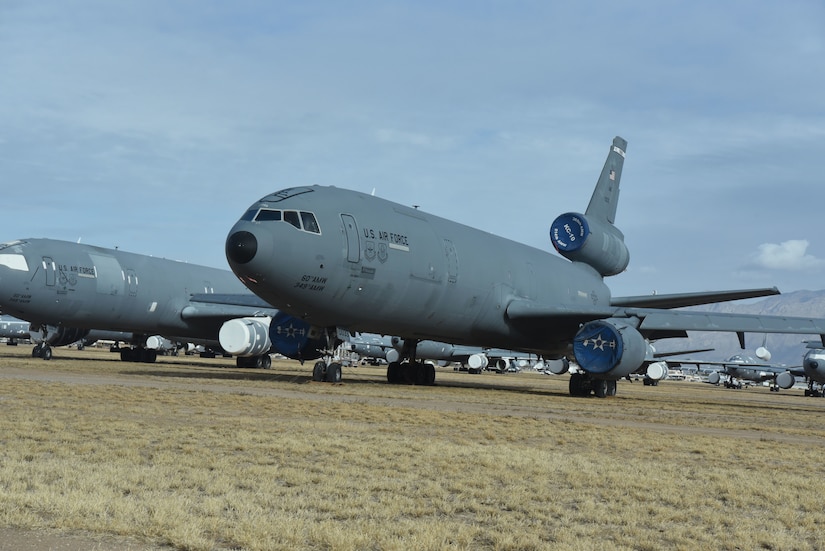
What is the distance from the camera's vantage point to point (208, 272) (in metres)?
46.0

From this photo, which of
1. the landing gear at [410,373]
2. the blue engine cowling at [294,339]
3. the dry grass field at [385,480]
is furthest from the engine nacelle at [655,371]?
the dry grass field at [385,480]

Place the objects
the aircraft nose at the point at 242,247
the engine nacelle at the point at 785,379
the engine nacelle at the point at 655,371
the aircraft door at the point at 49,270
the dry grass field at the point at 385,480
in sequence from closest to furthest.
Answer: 1. the dry grass field at the point at 385,480
2. the aircraft nose at the point at 242,247
3. the aircraft door at the point at 49,270
4. the engine nacelle at the point at 655,371
5. the engine nacelle at the point at 785,379

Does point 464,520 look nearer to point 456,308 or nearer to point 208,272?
point 456,308

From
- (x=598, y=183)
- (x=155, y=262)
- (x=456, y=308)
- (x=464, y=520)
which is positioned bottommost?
(x=464, y=520)

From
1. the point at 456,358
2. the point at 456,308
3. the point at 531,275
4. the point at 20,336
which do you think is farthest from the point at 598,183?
the point at 20,336

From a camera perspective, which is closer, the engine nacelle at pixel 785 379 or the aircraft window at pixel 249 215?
the aircraft window at pixel 249 215

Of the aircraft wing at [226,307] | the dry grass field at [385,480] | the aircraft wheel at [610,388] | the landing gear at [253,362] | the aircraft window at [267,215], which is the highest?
the aircraft window at [267,215]

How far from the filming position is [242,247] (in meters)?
21.8

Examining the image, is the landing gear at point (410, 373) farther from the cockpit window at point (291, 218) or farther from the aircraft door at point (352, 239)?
the cockpit window at point (291, 218)

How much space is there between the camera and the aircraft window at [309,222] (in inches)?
885

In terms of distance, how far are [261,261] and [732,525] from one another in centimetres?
1585

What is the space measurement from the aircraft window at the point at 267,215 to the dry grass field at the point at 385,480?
6941mm

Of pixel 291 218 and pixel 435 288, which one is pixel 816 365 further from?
pixel 291 218

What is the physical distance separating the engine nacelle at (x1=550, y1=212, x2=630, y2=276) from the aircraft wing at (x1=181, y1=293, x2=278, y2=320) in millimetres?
12314
